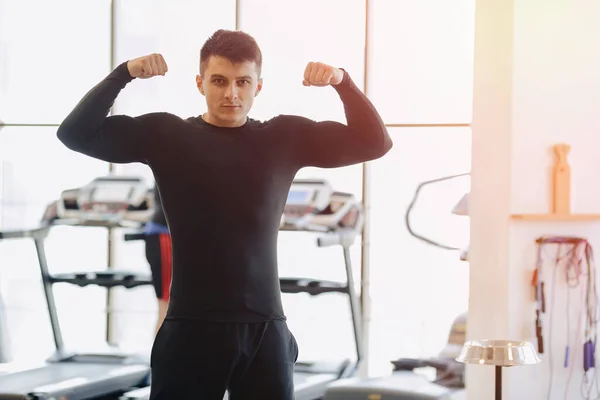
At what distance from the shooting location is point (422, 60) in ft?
17.1

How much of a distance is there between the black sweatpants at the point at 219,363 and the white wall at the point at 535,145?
2.59 meters

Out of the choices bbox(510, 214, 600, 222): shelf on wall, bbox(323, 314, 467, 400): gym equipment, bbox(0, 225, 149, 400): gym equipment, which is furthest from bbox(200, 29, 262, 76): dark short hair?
bbox(0, 225, 149, 400): gym equipment

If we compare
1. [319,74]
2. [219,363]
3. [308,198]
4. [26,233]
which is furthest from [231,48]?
[26,233]

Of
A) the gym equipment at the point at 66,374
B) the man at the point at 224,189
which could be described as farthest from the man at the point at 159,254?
the man at the point at 224,189

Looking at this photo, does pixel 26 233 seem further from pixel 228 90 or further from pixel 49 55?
pixel 228 90

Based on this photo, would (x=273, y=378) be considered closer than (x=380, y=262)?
Yes

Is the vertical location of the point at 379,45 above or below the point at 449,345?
above

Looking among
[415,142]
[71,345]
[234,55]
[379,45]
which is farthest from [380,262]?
[234,55]

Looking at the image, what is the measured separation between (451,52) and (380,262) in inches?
53.1

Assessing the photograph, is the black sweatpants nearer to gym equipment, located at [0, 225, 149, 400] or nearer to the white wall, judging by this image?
the white wall

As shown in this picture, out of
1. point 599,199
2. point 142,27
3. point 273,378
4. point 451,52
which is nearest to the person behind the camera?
point 273,378

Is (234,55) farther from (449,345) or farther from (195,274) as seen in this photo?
(449,345)

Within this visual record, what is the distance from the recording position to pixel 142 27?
581 centimetres

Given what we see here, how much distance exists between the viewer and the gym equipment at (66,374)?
4.64 m
